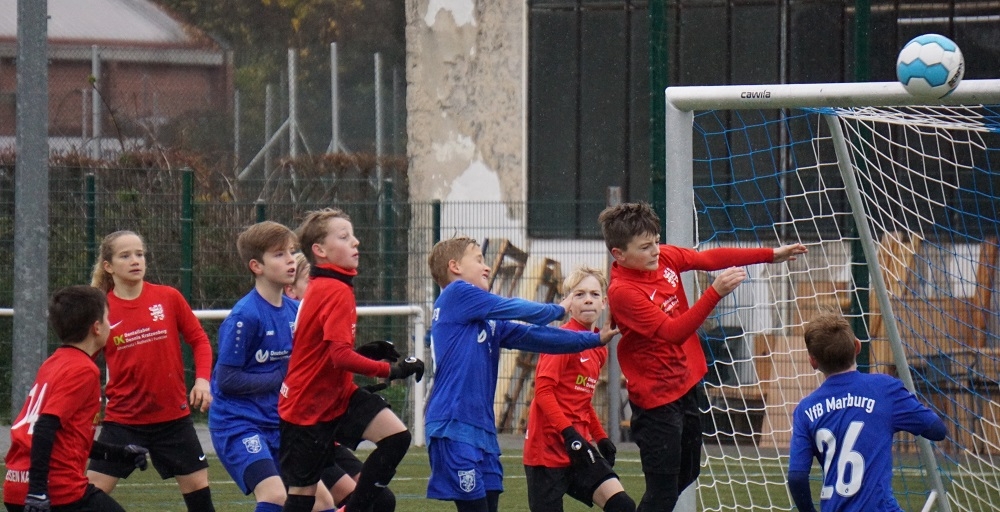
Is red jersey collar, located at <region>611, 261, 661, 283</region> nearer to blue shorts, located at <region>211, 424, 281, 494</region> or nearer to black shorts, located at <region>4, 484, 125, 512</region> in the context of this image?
blue shorts, located at <region>211, 424, 281, 494</region>

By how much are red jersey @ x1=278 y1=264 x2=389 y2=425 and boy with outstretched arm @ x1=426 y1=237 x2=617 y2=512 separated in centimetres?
39

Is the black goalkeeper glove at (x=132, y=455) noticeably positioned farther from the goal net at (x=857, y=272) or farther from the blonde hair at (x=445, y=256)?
the goal net at (x=857, y=272)

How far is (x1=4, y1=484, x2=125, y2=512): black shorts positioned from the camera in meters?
4.74

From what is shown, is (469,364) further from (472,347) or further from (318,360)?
(318,360)

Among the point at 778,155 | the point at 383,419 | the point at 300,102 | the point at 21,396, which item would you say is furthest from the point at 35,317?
the point at 300,102

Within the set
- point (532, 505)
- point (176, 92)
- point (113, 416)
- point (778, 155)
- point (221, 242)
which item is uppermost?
point (176, 92)

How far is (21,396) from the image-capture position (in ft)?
24.2

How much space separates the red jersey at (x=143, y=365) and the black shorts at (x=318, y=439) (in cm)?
72

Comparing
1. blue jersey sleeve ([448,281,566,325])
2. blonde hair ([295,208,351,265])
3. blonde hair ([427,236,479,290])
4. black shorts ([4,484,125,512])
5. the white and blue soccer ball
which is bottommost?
black shorts ([4,484,125,512])

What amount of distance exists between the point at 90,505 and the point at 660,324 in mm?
2298

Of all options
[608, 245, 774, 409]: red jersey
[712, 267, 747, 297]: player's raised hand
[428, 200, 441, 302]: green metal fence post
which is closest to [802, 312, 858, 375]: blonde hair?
[712, 267, 747, 297]: player's raised hand

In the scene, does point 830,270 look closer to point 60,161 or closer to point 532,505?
point 532,505

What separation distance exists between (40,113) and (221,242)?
413 centimetres

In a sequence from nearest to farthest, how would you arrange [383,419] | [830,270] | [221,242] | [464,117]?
[383,419], [830,270], [221,242], [464,117]
